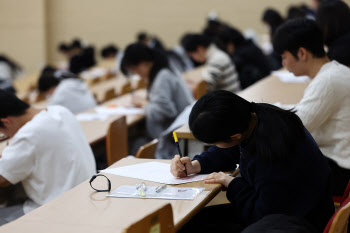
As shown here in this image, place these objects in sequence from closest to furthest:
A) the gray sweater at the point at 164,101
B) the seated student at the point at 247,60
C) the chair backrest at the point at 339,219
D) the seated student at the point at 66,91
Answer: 1. the chair backrest at the point at 339,219
2. the gray sweater at the point at 164,101
3. the seated student at the point at 66,91
4. the seated student at the point at 247,60

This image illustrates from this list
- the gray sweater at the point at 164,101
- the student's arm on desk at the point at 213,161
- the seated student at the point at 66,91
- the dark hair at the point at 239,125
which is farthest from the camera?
the seated student at the point at 66,91

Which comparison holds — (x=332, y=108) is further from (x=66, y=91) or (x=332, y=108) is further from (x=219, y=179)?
(x=66, y=91)

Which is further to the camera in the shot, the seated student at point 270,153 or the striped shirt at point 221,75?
the striped shirt at point 221,75

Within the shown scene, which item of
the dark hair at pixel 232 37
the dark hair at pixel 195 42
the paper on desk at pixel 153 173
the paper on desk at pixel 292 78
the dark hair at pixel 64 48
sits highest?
the paper on desk at pixel 153 173

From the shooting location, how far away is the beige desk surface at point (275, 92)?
3.17 m

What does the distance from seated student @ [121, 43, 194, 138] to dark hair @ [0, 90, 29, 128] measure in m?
1.53

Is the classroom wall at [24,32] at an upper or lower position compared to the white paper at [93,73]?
upper

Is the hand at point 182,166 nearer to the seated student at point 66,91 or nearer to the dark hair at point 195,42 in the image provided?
the seated student at point 66,91

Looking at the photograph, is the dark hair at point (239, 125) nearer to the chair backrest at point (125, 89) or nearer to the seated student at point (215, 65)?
the seated student at point (215, 65)

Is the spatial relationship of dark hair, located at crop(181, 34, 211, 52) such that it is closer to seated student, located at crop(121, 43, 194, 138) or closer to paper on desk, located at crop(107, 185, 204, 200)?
seated student, located at crop(121, 43, 194, 138)

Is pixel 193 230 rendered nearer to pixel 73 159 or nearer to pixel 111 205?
pixel 111 205

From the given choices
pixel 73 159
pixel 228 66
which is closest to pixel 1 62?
pixel 228 66

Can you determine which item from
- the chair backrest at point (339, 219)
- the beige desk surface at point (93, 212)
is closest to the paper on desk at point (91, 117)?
the beige desk surface at point (93, 212)

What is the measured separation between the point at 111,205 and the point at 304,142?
74 centimetres
